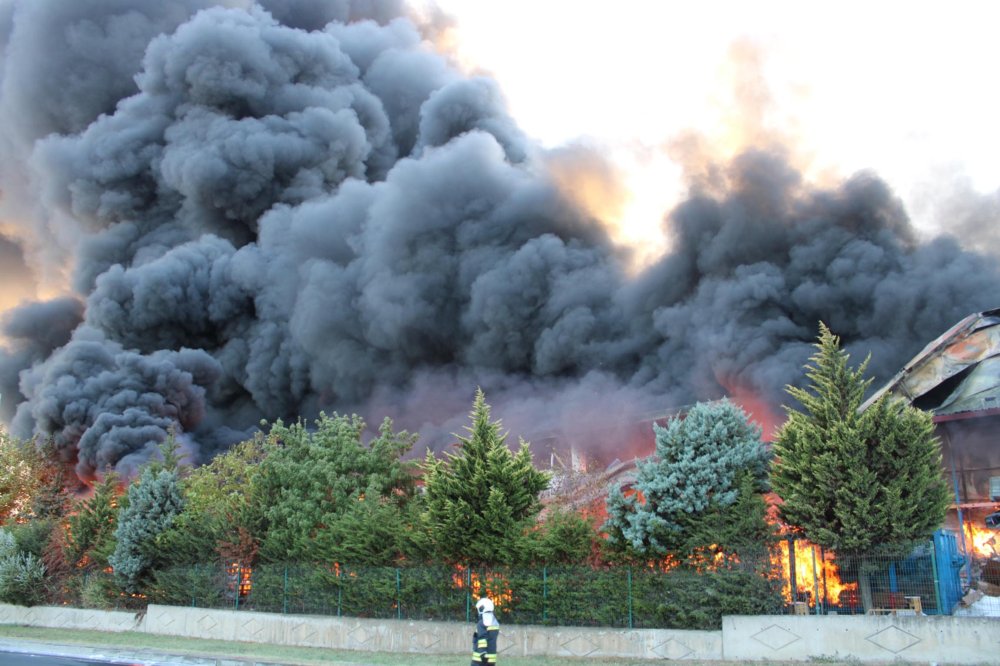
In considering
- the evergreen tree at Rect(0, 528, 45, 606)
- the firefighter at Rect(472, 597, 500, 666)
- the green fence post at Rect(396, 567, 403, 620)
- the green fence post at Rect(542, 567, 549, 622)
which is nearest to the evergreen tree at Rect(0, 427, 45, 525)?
the evergreen tree at Rect(0, 528, 45, 606)

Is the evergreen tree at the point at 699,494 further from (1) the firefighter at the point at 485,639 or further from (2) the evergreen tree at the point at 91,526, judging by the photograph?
(2) the evergreen tree at the point at 91,526

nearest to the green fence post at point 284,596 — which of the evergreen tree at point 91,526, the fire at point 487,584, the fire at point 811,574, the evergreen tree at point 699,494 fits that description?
the fire at point 487,584

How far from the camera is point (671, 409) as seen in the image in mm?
32312

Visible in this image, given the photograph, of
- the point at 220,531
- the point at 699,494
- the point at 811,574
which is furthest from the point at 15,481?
the point at 811,574

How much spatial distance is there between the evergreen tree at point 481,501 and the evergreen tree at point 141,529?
897cm

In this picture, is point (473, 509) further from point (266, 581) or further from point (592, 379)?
point (592, 379)

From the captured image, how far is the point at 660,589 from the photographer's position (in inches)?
561

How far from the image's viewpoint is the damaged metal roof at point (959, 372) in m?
20.1

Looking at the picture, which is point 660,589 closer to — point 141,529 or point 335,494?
point 335,494

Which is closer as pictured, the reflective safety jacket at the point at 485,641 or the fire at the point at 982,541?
the reflective safety jacket at the point at 485,641

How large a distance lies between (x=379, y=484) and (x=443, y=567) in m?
4.35

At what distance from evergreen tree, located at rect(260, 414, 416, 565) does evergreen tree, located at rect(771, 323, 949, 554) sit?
766cm

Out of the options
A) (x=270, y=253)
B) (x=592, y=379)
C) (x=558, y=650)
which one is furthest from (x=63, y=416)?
(x=558, y=650)

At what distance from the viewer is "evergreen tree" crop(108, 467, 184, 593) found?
21.7m
